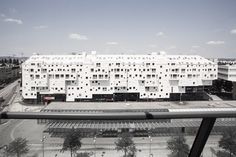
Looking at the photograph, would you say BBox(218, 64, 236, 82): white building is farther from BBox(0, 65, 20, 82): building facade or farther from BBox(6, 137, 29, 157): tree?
BBox(0, 65, 20, 82): building facade

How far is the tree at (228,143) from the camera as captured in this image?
1.06 meters

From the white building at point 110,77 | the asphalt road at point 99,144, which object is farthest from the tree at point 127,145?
the white building at point 110,77

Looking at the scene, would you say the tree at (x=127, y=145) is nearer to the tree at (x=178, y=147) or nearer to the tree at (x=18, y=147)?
the tree at (x=178, y=147)

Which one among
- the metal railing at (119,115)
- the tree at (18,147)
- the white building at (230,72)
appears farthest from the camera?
the white building at (230,72)

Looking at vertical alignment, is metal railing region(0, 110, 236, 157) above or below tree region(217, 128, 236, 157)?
above

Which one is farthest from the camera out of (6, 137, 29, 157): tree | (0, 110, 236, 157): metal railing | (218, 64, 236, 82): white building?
(218, 64, 236, 82): white building

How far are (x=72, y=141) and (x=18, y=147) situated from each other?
259 millimetres

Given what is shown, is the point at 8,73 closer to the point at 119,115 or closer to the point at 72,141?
the point at 72,141

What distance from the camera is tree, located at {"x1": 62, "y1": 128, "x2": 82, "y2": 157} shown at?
1027mm

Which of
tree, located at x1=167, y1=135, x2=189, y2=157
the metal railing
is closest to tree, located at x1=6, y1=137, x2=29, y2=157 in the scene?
the metal railing

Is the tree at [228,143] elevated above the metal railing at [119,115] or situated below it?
A: below

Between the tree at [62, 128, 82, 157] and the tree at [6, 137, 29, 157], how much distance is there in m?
0.19

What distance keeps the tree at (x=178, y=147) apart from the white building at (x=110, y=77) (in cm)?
1531

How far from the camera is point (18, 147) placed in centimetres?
101
